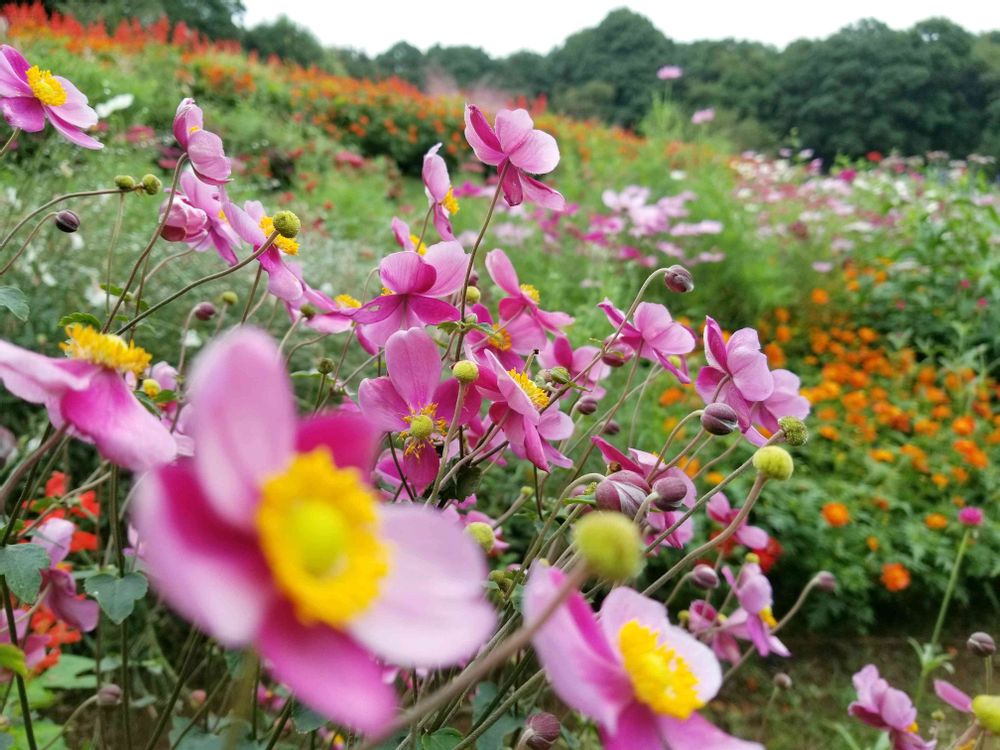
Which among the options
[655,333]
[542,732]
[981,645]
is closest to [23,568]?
[542,732]

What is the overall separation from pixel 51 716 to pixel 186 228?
155 cm

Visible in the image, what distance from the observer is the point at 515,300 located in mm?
935

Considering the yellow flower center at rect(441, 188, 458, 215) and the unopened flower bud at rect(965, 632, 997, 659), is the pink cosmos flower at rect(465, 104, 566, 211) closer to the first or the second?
Result: the yellow flower center at rect(441, 188, 458, 215)

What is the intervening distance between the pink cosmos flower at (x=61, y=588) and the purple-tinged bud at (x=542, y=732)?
554 mm

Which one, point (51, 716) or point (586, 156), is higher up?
point (586, 156)

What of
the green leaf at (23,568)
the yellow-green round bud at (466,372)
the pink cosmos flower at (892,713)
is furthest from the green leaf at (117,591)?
the pink cosmos flower at (892,713)

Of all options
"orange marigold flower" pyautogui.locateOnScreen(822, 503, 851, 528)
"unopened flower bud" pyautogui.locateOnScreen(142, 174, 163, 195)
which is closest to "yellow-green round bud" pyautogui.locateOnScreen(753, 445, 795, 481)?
"unopened flower bud" pyautogui.locateOnScreen(142, 174, 163, 195)

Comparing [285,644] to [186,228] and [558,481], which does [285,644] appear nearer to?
[186,228]

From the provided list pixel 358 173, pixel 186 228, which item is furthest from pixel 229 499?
pixel 358 173

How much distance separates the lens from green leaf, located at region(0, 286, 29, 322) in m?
0.66

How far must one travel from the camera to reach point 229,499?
0.31 meters

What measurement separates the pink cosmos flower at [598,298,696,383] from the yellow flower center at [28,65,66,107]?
70cm

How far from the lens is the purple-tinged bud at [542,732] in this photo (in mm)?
669

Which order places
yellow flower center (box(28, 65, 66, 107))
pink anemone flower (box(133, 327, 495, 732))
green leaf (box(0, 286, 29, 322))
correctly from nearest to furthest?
pink anemone flower (box(133, 327, 495, 732)), green leaf (box(0, 286, 29, 322)), yellow flower center (box(28, 65, 66, 107))
